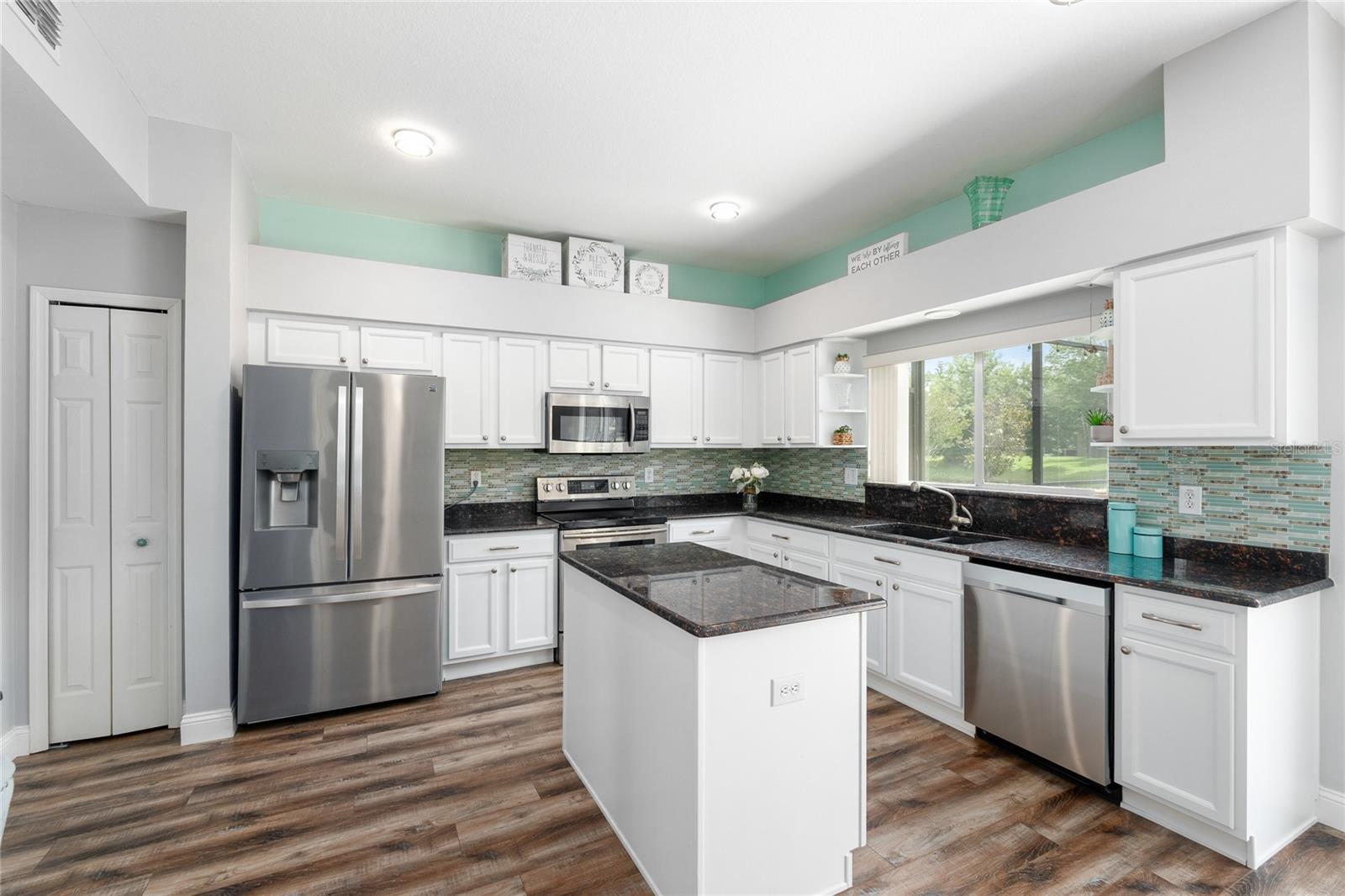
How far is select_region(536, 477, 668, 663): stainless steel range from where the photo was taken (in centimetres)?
395

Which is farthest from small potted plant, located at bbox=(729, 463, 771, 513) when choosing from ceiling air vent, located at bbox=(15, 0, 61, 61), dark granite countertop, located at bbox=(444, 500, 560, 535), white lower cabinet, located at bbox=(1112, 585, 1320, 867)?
ceiling air vent, located at bbox=(15, 0, 61, 61)

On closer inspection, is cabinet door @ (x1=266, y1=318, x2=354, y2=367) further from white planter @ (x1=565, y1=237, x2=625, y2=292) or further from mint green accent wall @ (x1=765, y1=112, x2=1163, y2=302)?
mint green accent wall @ (x1=765, y1=112, x2=1163, y2=302)

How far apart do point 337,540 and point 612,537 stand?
1599 mm

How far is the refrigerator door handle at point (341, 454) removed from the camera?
3123 millimetres

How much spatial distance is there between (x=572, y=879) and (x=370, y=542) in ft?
6.56

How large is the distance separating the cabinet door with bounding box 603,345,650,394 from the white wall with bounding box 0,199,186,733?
102 inches

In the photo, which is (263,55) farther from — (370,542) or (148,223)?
(370,542)

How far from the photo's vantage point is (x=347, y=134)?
2.89 metres

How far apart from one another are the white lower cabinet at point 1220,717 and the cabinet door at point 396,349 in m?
3.70

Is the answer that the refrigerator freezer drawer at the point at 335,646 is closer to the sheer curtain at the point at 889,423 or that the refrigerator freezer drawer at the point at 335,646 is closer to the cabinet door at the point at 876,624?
the cabinet door at the point at 876,624

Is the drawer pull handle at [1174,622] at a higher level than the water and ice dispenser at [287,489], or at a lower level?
lower

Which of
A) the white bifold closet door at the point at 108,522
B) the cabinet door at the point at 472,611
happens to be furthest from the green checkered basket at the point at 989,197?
the white bifold closet door at the point at 108,522

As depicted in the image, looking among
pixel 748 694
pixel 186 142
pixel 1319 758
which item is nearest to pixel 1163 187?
pixel 1319 758

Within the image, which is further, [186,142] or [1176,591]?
[186,142]
